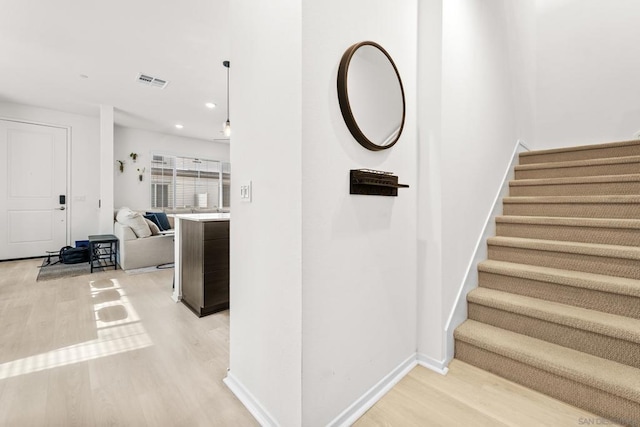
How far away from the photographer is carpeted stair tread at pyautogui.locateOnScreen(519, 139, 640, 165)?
246cm

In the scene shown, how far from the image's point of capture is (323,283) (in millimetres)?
1166

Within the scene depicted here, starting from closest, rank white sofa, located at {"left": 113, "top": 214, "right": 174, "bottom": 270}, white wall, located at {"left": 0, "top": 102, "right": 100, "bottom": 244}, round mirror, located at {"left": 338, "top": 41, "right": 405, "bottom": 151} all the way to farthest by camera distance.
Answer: round mirror, located at {"left": 338, "top": 41, "right": 405, "bottom": 151}
white sofa, located at {"left": 113, "top": 214, "right": 174, "bottom": 270}
white wall, located at {"left": 0, "top": 102, "right": 100, "bottom": 244}

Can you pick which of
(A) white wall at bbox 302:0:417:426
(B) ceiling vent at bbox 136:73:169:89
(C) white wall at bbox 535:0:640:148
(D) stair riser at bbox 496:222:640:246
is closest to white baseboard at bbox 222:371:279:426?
(A) white wall at bbox 302:0:417:426

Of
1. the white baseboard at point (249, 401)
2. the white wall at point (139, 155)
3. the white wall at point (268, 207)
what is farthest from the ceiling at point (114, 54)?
the white baseboard at point (249, 401)

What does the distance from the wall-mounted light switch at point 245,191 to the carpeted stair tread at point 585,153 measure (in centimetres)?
310

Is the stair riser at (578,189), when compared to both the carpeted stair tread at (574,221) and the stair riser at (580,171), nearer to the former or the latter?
the stair riser at (580,171)

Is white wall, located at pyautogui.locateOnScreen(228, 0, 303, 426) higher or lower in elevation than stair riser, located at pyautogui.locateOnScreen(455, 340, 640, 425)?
higher

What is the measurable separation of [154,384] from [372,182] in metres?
1.66

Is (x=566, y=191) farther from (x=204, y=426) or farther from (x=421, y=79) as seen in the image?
(x=204, y=426)

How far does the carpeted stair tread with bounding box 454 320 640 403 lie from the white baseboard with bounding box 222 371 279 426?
122cm

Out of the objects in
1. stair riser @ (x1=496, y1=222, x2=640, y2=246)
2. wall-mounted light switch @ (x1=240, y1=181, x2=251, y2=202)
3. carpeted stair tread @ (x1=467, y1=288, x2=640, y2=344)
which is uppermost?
wall-mounted light switch @ (x1=240, y1=181, x2=251, y2=202)

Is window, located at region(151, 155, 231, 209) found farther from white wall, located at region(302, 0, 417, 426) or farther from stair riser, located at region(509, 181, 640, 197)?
stair riser, located at region(509, 181, 640, 197)

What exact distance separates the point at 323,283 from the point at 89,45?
148 inches

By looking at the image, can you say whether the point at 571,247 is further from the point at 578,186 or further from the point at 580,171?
the point at 580,171
